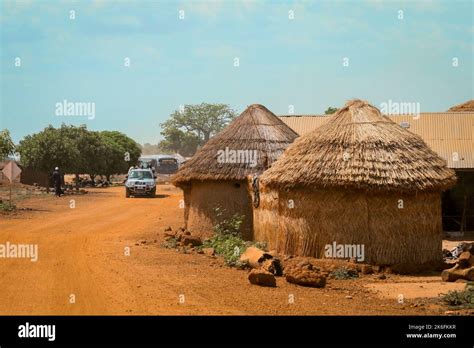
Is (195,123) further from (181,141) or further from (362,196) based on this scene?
(362,196)

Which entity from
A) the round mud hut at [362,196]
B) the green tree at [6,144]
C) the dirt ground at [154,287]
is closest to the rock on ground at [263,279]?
the dirt ground at [154,287]

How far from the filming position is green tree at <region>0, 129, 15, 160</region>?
91.7ft

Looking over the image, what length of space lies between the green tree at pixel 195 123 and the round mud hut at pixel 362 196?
289ft

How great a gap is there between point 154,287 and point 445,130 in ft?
50.6

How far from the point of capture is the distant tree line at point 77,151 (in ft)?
137

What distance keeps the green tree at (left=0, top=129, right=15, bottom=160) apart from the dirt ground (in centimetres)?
879

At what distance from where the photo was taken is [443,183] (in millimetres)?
15555

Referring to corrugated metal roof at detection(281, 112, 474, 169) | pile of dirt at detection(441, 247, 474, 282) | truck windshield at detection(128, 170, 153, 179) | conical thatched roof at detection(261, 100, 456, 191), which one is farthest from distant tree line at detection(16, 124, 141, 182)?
pile of dirt at detection(441, 247, 474, 282)

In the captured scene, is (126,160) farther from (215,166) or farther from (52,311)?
(52,311)

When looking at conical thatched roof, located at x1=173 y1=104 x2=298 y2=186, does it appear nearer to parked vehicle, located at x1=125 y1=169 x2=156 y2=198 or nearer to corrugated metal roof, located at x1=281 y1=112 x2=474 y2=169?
corrugated metal roof, located at x1=281 y1=112 x2=474 y2=169

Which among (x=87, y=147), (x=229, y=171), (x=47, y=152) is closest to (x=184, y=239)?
(x=229, y=171)

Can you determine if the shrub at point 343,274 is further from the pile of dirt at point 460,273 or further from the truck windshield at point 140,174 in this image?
the truck windshield at point 140,174

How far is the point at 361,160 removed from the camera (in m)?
15.3
